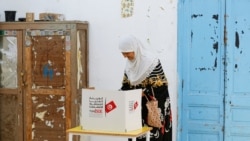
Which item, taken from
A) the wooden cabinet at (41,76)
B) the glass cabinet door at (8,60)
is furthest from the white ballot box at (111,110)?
the glass cabinet door at (8,60)

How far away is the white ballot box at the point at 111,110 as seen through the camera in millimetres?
3600

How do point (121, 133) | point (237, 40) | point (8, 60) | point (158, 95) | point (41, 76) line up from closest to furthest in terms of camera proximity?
point (121, 133)
point (158, 95)
point (237, 40)
point (41, 76)
point (8, 60)

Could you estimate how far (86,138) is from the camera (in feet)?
17.6

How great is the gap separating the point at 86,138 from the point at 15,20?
1542mm

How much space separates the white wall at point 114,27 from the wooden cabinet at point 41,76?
0.48 ft

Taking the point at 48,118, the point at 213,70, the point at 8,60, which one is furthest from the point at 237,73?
the point at 8,60

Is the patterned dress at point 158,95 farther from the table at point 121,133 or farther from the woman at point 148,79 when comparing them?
the table at point 121,133

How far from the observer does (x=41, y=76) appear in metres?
5.18

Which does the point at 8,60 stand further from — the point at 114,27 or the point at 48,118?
the point at 114,27

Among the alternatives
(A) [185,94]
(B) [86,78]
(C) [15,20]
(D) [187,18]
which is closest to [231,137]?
(A) [185,94]

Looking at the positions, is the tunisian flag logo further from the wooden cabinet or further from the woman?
the wooden cabinet

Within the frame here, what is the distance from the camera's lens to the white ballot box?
3.60 metres

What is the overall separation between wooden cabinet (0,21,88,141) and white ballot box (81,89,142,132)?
4.53 ft

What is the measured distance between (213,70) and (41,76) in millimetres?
1765
